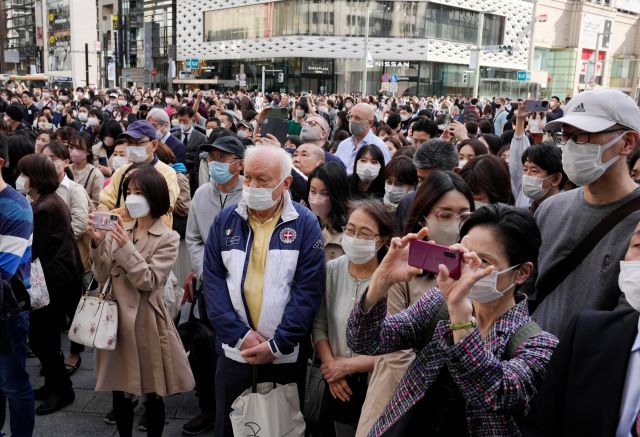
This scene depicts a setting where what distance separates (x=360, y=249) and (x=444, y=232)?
49 cm

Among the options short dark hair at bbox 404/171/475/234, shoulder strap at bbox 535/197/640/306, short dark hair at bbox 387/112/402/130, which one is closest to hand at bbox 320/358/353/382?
short dark hair at bbox 404/171/475/234

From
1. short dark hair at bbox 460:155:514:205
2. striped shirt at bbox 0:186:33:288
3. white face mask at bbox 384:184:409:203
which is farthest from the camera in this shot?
white face mask at bbox 384:184:409:203

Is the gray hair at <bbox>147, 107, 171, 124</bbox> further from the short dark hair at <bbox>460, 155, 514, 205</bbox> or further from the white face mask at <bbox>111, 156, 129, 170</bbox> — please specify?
the short dark hair at <bbox>460, 155, 514, 205</bbox>

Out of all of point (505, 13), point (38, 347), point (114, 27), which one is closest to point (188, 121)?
point (38, 347)

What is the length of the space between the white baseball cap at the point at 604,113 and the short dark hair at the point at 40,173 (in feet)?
11.5

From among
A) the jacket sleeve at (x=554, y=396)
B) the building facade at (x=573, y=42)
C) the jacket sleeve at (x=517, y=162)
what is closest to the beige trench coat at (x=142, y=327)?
the jacket sleeve at (x=554, y=396)

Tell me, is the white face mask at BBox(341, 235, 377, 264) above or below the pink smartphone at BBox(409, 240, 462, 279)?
below

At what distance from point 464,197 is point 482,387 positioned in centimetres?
152

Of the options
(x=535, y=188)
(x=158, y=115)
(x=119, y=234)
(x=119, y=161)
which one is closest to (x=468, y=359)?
(x=119, y=234)

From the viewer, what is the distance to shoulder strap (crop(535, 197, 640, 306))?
2.44m

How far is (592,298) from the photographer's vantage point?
7.96ft

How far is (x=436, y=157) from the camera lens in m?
4.31

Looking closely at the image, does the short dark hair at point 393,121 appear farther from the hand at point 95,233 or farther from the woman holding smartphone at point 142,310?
the hand at point 95,233

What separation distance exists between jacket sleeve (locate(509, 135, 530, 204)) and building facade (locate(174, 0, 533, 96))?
4587cm
